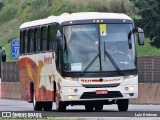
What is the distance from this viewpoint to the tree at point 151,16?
2365 inches

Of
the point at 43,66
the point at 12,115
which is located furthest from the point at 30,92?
the point at 12,115

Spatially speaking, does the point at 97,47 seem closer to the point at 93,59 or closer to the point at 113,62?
the point at 93,59

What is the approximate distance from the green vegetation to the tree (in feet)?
20.7

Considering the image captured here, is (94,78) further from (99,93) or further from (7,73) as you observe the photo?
(7,73)

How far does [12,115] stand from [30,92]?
14.2 m

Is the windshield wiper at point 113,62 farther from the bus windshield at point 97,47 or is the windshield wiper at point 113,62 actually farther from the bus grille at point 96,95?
the bus grille at point 96,95

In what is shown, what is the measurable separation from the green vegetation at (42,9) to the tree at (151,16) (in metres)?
6.31

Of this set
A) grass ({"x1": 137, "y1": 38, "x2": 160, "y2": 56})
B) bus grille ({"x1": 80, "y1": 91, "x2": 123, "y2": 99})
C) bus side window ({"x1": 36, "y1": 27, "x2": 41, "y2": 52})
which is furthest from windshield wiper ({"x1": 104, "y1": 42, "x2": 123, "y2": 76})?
grass ({"x1": 137, "y1": 38, "x2": 160, "y2": 56})

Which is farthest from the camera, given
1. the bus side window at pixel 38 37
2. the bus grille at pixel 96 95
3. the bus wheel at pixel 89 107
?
the bus side window at pixel 38 37

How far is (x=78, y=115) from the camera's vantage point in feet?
96.6

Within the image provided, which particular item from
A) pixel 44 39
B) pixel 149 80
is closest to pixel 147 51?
pixel 149 80

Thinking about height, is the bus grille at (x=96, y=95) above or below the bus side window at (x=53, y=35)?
below

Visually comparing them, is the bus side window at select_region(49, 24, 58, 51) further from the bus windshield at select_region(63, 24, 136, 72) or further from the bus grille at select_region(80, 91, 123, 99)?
the bus grille at select_region(80, 91, 123, 99)

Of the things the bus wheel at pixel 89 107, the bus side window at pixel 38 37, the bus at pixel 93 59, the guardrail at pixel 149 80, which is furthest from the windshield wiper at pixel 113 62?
the guardrail at pixel 149 80
